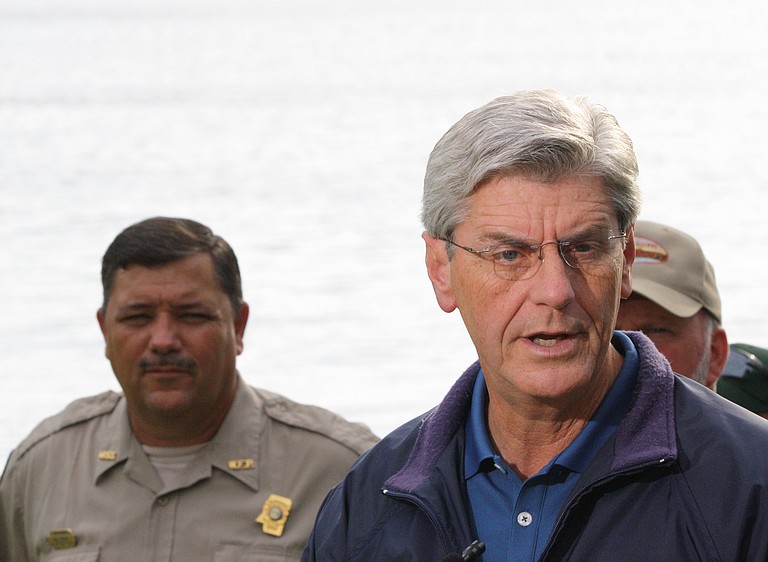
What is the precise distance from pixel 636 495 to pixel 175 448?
2040mm

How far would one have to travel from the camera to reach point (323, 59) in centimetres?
3869

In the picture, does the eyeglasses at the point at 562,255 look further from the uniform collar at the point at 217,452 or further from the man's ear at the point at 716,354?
the uniform collar at the point at 217,452

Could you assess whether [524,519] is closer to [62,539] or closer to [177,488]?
[177,488]

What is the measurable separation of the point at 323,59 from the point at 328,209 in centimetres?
2394

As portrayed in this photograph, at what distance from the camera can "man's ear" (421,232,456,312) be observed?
276 cm

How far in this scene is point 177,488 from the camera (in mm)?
4086

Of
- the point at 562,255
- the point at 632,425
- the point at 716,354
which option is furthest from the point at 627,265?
the point at 716,354

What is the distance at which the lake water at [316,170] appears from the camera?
936cm

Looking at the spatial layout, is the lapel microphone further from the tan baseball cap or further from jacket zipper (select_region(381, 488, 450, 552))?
the tan baseball cap

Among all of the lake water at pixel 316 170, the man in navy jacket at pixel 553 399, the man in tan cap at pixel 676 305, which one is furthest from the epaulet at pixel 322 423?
the lake water at pixel 316 170

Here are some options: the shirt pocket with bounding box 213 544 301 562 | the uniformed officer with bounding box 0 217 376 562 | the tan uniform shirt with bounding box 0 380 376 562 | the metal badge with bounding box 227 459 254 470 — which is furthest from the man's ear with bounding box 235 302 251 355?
the shirt pocket with bounding box 213 544 301 562

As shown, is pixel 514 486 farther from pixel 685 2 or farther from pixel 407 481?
pixel 685 2

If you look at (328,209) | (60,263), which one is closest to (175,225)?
(60,263)

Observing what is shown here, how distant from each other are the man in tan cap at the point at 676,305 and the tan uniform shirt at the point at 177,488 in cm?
86
